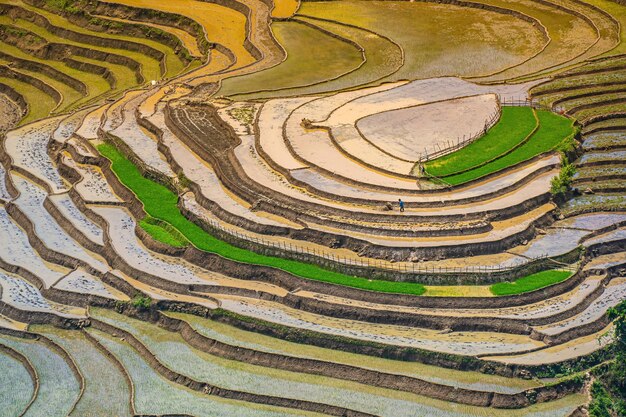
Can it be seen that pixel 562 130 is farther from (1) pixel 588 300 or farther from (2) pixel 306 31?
(2) pixel 306 31

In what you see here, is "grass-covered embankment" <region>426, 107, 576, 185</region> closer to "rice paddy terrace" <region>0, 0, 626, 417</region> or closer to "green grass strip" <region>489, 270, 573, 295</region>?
"rice paddy terrace" <region>0, 0, 626, 417</region>

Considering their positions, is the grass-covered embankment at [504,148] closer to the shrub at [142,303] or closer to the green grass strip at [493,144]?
the green grass strip at [493,144]

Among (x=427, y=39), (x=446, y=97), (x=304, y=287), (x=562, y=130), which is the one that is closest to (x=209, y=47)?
(x=427, y=39)

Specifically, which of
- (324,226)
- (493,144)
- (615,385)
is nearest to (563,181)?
(493,144)

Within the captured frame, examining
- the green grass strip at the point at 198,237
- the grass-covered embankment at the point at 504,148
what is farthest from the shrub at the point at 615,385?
the grass-covered embankment at the point at 504,148

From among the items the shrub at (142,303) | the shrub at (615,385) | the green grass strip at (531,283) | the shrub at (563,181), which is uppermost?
the shrub at (563,181)

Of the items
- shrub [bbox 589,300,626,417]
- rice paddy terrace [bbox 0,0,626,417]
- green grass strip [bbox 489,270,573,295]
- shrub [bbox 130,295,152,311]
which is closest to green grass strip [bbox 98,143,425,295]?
rice paddy terrace [bbox 0,0,626,417]
